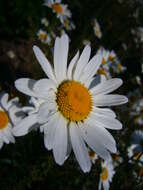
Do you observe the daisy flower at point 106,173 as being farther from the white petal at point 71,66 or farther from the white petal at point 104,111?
the white petal at point 71,66

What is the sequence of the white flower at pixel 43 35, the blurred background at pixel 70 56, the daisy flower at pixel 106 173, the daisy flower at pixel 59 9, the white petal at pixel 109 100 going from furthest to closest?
1. the daisy flower at pixel 59 9
2. the white flower at pixel 43 35
3. the daisy flower at pixel 106 173
4. the blurred background at pixel 70 56
5. the white petal at pixel 109 100

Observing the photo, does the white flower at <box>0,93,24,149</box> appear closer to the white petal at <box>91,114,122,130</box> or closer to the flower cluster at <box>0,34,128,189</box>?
the flower cluster at <box>0,34,128,189</box>

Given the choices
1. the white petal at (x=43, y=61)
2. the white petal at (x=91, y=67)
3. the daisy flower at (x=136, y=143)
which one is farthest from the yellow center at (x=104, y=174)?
the white petal at (x=43, y=61)

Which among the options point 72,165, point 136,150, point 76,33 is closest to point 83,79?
point 72,165

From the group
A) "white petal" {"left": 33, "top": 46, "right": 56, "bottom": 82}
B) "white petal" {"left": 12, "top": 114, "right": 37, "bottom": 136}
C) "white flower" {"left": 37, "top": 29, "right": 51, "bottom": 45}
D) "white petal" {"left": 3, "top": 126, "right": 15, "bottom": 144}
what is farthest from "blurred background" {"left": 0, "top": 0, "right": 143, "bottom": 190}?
"white petal" {"left": 12, "top": 114, "right": 37, "bottom": 136}

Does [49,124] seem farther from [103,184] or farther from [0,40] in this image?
[0,40]

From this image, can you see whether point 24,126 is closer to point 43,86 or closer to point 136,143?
point 43,86

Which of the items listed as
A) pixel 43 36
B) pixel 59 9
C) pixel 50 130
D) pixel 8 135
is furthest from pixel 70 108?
pixel 59 9
